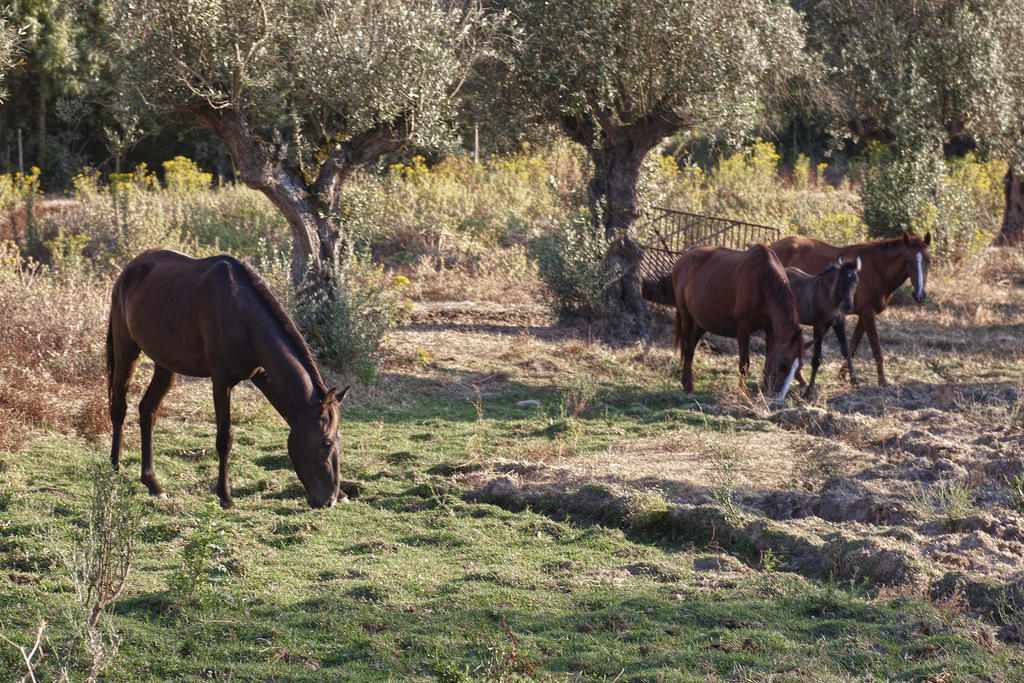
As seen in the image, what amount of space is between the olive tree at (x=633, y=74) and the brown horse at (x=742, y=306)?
2.15 m

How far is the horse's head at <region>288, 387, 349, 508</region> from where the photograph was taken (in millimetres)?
6281

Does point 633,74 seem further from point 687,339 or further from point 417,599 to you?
point 417,599

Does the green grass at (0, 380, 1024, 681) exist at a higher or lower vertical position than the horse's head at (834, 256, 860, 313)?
lower

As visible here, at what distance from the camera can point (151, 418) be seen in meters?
7.19

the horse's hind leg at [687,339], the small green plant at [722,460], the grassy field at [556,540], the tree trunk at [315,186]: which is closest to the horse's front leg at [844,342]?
the grassy field at [556,540]

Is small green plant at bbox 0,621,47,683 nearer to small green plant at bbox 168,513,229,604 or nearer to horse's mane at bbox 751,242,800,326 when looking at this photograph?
small green plant at bbox 168,513,229,604

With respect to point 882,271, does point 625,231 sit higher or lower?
higher

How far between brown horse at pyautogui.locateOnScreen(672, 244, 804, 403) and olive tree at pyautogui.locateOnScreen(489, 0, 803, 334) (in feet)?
7.07

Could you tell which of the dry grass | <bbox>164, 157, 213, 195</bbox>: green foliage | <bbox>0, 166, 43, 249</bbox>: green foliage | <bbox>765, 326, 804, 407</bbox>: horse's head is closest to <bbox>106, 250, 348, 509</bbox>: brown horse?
the dry grass

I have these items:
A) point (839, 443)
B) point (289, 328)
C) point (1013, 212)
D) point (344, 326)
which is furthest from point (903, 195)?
point (289, 328)

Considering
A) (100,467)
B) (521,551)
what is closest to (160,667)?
(100,467)

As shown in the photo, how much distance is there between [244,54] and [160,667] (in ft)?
22.7

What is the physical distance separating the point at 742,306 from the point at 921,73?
32.1ft

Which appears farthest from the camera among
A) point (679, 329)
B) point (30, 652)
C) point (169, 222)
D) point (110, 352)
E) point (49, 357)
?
point (169, 222)
